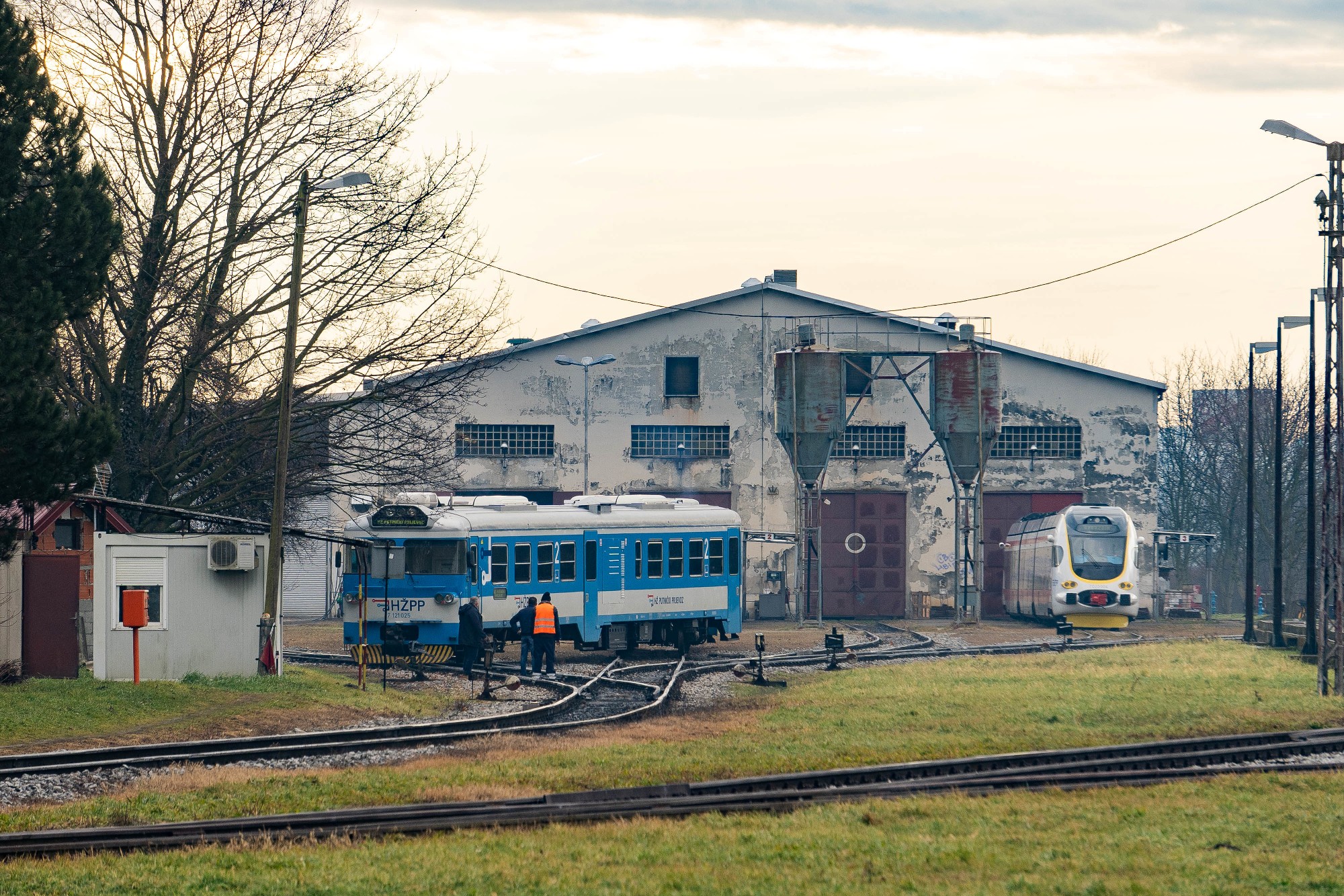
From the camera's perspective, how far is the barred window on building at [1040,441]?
55156mm

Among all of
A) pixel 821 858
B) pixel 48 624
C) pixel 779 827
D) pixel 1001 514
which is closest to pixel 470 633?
pixel 48 624

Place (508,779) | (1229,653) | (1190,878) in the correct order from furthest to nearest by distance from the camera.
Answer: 1. (1229,653)
2. (508,779)
3. (1190,878)

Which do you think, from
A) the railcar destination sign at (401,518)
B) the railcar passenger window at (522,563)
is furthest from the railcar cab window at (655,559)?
the railcar destination sign at (401,518)

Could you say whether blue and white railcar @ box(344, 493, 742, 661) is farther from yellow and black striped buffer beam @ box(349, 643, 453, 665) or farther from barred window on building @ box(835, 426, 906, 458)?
barred window on building @ box(835, 426, 906, 458)

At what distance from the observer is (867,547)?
2158 inches

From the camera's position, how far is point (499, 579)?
30.6m

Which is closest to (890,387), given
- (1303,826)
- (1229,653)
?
(1229,653)

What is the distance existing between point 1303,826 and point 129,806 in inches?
A: 404

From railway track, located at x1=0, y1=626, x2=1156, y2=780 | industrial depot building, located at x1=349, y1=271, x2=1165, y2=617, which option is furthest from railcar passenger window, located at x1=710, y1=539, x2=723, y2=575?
industrial depot building, located at x1=349, y1=271, x2=1165, y2=617

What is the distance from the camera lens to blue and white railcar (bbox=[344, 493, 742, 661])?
2973 cm

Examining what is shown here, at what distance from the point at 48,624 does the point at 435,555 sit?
308 inches

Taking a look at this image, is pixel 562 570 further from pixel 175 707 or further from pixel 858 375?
pixel 858 375

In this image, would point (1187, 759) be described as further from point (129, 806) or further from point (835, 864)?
point (129, 806)

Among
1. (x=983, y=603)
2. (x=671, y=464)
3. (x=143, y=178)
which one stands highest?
(x=143, y=178)
